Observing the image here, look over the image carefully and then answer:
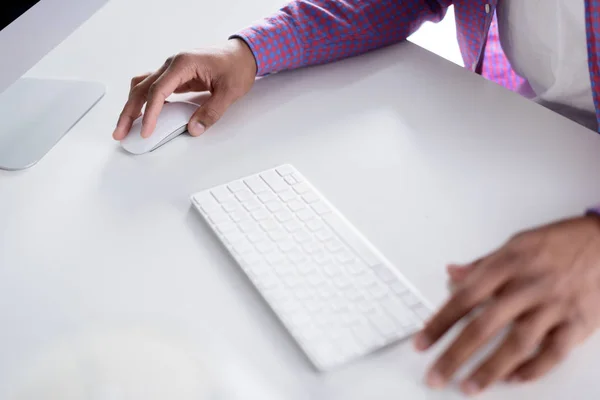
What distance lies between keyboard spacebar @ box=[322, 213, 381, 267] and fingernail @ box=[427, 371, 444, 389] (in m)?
0.13

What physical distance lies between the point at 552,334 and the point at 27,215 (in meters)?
0.53

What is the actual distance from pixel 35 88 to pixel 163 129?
256 mm

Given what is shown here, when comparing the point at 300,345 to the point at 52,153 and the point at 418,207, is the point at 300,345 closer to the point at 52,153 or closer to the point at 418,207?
the point at 418,207

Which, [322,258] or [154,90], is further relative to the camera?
[154,90]

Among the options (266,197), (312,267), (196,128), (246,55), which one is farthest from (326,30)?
(312,267)

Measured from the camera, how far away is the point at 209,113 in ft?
2.63

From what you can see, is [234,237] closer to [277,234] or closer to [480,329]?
[277,234]

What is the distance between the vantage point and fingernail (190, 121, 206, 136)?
79 cm

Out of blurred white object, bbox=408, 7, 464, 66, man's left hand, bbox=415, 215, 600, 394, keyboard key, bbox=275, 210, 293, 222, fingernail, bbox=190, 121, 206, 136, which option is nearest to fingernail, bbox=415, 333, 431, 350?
man's left hand, bbox=415, 215, 600, 394

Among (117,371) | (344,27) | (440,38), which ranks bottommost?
(440,38)

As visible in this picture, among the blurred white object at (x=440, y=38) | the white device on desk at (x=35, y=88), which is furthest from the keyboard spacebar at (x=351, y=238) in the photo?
the blurred white object at (x=440, y=38)

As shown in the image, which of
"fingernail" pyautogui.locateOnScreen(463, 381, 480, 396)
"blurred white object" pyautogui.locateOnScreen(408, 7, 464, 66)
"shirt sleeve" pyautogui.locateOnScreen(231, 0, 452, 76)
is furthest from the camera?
"blurred white object" pyautogui.locateOnScreen(408, 7, 464, 66)

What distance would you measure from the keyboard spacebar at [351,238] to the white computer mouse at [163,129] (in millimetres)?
263

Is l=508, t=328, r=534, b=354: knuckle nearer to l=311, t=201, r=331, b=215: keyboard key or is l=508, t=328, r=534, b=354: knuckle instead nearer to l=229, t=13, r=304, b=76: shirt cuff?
l=311, t=201, r=331, b=215: keyboard key
